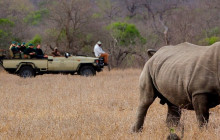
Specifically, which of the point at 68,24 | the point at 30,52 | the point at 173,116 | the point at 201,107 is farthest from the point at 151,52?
the point at 68,24

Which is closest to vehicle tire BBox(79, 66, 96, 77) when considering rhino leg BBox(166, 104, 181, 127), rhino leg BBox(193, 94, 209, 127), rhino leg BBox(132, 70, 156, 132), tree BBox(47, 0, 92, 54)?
tree BBox(47, 0, 92, 54)

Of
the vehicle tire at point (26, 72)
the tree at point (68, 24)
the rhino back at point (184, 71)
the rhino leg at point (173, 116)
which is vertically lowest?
the vehicle tire at point (26, 72)

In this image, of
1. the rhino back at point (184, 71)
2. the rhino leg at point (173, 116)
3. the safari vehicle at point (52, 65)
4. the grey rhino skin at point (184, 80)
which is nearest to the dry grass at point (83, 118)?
the rhino leg at point (173, 116)

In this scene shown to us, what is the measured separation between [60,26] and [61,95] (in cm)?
1857

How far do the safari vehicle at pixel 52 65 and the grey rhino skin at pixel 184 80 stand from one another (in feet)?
51.5

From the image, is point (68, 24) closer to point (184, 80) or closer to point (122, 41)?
point (122, 41)

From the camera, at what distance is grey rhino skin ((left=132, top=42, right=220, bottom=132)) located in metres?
6.23

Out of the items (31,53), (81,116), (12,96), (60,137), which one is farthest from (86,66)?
(60,137)

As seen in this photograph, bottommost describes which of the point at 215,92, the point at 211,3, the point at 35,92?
the point at 35,92

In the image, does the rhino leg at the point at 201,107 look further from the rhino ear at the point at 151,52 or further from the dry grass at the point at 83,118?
Answer: the rhino ear at the point at 151,52

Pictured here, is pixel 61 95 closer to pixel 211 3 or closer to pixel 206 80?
pixel 206 80

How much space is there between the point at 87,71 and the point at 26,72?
118 inches

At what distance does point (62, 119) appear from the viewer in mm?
8812

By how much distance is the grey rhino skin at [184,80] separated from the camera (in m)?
6.23
